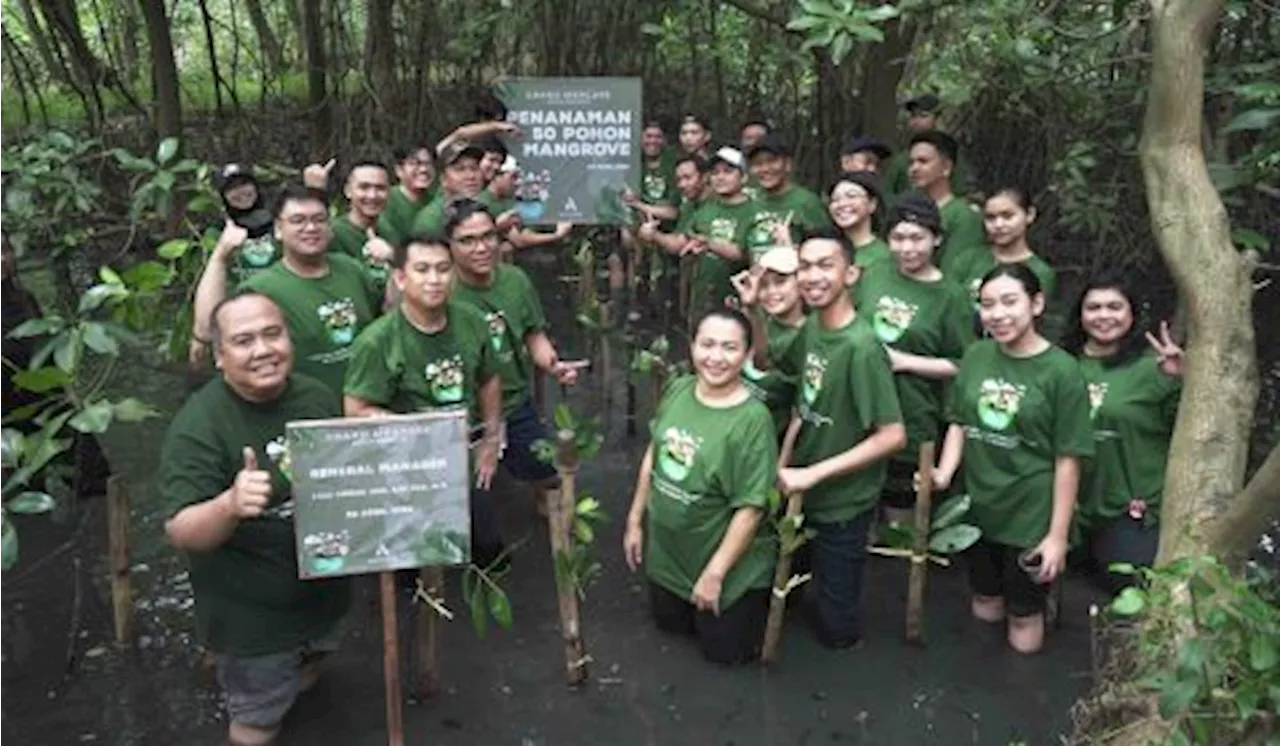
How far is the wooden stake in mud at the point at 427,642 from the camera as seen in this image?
3.62m

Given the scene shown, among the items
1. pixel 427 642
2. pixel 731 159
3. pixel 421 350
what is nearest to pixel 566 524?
pixel 427 642

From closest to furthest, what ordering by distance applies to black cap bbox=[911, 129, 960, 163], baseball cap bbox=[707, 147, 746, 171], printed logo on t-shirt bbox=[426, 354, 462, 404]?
printed logo on t-shirt bbox=[426, 354, 462, 404] < black cap bbox=[911, 129, 960, 163] < baseball cap bbox=[707, 147, 746, 171]

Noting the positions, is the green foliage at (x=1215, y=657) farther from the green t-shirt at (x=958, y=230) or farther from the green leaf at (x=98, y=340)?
the green t-shirt at (x=958, y=230)

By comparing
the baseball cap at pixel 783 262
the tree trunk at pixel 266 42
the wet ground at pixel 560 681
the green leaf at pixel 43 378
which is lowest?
the wet ground at pixel 560 681

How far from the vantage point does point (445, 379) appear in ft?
13.1

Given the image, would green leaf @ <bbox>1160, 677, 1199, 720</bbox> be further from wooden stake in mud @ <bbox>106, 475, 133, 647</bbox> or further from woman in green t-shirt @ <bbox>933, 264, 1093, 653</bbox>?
wooden stake in mud @ <bbox>106, 475, 133, 647</bbox>

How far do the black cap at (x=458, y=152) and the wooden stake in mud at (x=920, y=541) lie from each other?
2744 millimetres

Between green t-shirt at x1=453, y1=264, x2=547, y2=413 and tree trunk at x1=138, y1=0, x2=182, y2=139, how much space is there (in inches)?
181

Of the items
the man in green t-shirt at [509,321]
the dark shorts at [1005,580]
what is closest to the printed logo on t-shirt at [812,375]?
the dark shorts at [1005,580]

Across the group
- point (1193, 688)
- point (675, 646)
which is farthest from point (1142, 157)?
point (675, 646)

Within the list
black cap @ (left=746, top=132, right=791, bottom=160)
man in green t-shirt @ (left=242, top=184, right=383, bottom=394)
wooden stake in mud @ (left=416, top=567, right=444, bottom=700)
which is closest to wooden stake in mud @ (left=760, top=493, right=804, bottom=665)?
wooden stake in mud @ (left=416, top=567, right=444, bottom=700)

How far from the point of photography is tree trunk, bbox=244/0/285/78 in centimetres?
1015

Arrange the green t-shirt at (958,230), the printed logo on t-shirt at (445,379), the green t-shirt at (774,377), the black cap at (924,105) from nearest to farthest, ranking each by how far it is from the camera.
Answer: the printed logo on t-shirt at (445,379) → the green t-shirt at (774,377) → the green t-shirt at (958,230) → the black cap at (924,105)

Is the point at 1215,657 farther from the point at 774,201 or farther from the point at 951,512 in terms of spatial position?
the point at 774,201
